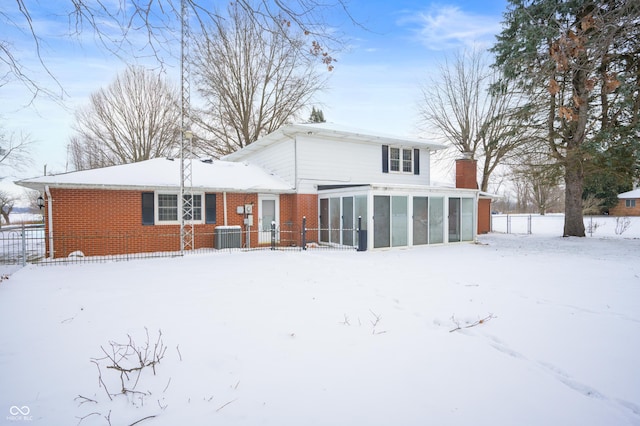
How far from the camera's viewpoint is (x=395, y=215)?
1337 centimetres

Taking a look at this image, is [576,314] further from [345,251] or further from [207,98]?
[207,98]

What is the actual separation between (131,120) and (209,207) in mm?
16623

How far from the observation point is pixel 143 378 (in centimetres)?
316

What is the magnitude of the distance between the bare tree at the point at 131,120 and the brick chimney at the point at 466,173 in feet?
67.8

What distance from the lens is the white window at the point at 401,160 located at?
54.4 ft

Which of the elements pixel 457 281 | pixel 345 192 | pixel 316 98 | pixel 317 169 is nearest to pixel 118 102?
pixel 316 98

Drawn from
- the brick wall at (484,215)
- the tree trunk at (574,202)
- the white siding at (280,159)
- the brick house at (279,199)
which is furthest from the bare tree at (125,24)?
the brick wall at (484,215)

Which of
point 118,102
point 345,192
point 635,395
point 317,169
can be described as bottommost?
point 635,395

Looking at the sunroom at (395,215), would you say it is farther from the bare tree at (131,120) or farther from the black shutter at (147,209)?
the bare tree at (131,120)

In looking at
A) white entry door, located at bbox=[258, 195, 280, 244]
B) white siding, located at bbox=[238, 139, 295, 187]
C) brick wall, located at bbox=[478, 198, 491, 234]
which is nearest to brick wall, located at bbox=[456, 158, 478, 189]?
brick wall, located at bbox=[478, 198, 491, 234]

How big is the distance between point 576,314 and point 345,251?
829 centimetres

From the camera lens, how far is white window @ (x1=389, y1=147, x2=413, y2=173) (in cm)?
1659

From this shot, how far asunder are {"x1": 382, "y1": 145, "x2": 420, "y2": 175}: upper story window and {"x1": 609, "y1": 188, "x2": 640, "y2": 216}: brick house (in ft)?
119

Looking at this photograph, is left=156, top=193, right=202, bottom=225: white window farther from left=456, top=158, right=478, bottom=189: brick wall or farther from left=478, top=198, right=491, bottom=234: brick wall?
left=478, top=198, right=491, bottom=234: brick wall
